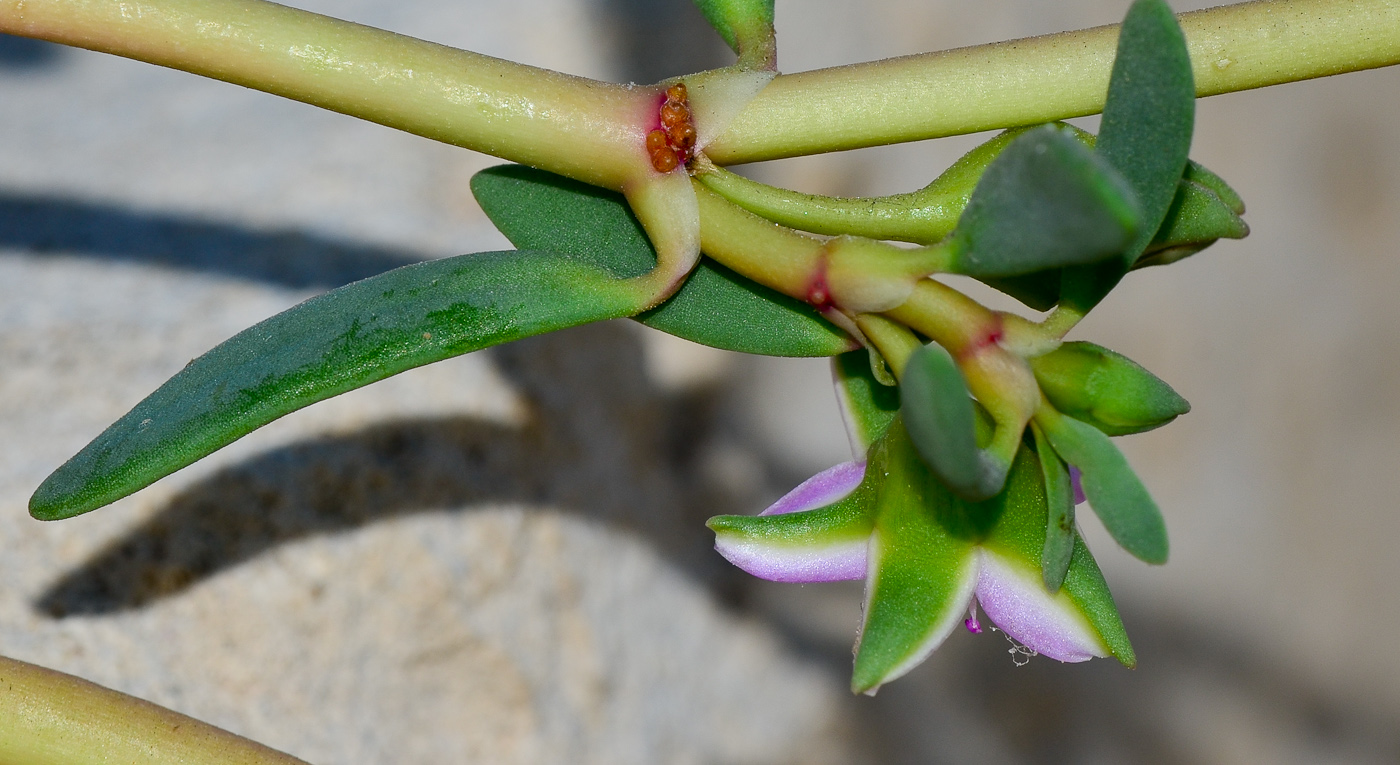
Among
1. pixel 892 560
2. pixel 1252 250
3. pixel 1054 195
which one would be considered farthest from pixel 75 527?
pixel 1252 250

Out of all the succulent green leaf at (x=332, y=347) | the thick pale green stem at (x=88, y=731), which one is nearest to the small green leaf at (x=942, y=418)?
the succulent green leaf at (x=332, y=347)

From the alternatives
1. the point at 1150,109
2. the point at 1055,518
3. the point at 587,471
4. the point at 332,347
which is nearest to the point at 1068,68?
the point at 1150,109

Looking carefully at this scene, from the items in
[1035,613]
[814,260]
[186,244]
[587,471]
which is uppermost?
[814,260]

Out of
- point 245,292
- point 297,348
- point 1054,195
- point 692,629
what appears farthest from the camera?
point 692,629

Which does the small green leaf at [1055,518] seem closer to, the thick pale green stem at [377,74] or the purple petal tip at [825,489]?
the purple petal tip at [825,489]

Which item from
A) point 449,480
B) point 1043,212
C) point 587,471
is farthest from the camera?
point 587,471

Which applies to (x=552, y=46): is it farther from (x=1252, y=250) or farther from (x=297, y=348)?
(x=1252, y=250)

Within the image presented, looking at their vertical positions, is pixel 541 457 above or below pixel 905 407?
below

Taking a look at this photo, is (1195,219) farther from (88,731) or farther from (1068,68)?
(88,731)
